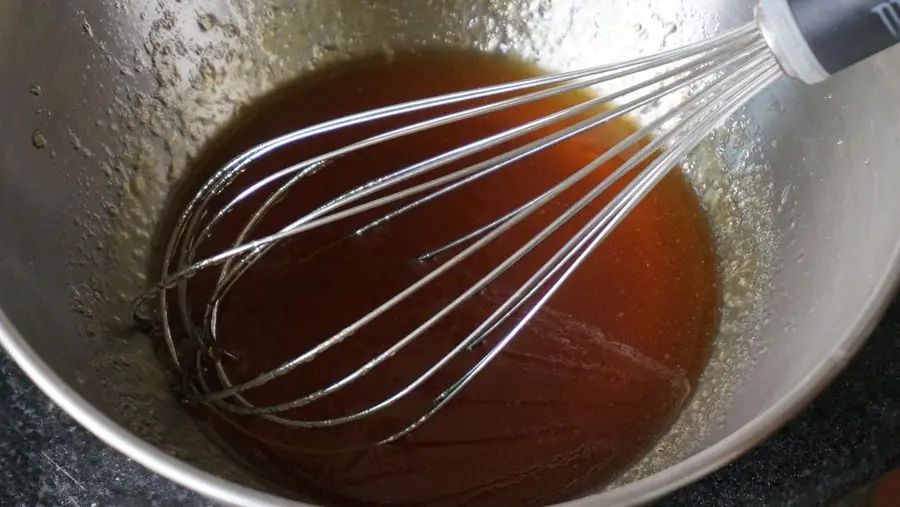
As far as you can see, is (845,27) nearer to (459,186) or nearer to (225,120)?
(459,186)

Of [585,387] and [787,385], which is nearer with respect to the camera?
[787,385]

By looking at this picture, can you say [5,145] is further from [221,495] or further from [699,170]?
[699,170]

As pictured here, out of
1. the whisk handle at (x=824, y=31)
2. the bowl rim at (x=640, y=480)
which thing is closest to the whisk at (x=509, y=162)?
the whisk handle at (x=824, y=31)

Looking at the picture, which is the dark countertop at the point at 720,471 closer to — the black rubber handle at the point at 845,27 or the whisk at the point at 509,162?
the whisk at the point at 509,162

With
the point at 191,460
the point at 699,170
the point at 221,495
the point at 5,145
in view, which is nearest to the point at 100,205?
the point at 5,145

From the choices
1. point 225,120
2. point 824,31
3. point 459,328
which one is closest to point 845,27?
point 824,31
